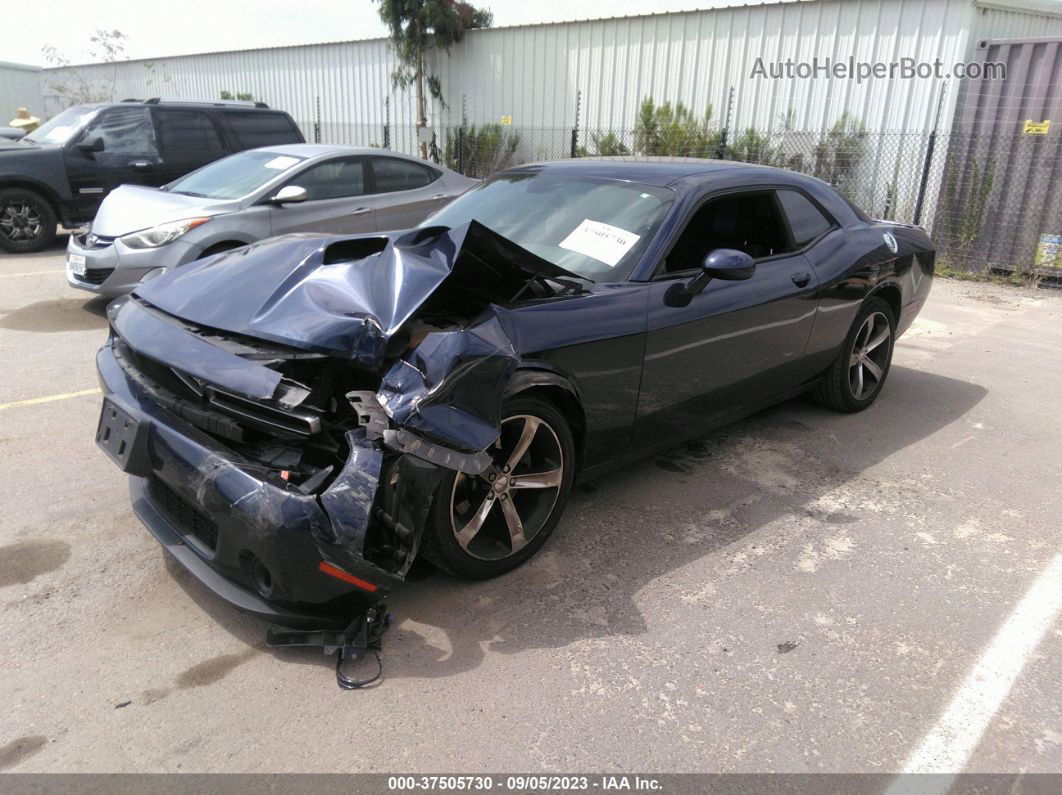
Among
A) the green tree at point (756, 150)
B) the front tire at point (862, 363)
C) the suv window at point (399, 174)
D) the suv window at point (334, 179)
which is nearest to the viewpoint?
the front tire at point (862, 363)

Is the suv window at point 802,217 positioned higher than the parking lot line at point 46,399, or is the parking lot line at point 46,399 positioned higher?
the suv window at point 802,217

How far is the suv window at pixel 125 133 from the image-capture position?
10.2m

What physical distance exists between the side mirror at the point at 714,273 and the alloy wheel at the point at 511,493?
38.7 inches

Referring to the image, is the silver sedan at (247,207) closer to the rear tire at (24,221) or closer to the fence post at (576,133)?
the rear tire at (24,221)

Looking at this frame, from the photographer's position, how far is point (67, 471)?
406 cm

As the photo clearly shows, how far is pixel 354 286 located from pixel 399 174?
5627mm

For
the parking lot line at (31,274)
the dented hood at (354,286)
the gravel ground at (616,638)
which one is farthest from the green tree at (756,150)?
the dented hood at (354,286)

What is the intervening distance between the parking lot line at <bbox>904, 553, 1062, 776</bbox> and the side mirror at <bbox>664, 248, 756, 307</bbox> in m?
1.85

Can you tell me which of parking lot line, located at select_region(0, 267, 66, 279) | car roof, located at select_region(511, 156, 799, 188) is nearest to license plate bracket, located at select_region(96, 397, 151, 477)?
car roof, located at select_region(511, 156, 799, 188)

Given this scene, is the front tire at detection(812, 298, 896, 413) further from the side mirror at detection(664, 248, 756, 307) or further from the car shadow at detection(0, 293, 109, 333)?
the car shadow at detection(0, 293, 109, 333)

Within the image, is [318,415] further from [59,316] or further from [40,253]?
[40,253]

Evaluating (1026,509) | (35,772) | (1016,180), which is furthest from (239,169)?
(1016,180)

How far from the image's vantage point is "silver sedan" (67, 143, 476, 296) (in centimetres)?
680

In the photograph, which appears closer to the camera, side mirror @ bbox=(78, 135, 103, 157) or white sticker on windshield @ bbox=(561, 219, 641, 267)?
white sticker on windshield @ bbox=(561, 219, 641, 267)
